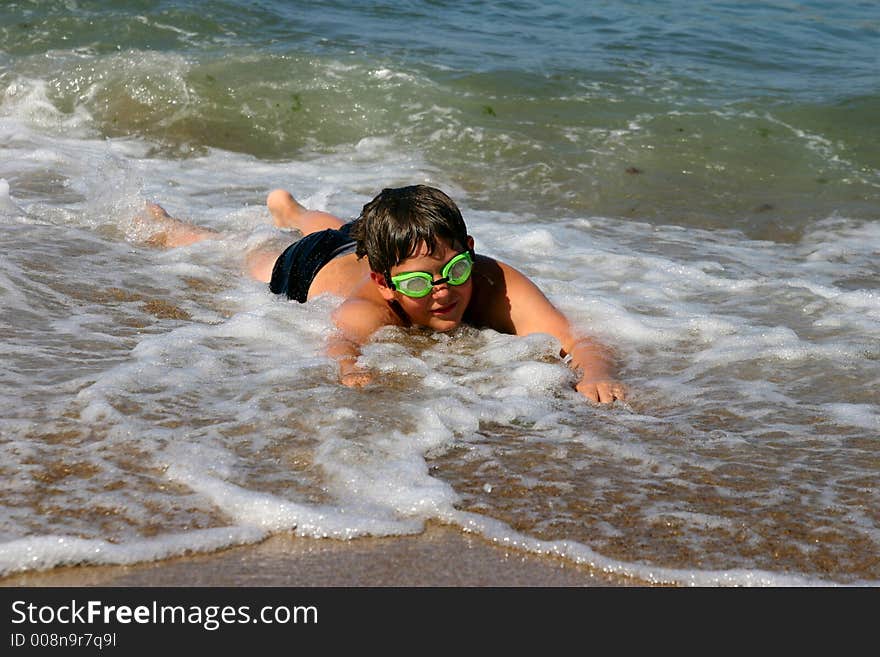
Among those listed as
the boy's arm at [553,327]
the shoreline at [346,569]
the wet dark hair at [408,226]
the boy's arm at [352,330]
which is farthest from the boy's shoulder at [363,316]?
the shoreline at [346,569]

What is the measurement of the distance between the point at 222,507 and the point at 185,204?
485 centimetres

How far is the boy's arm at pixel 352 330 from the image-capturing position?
4.53 metres

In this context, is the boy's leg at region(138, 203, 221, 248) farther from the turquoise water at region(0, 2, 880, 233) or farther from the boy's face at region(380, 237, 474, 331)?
the turquoise water at region(0, 2, 880, 233)

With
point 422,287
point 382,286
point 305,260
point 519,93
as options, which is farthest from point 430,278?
point 519,93

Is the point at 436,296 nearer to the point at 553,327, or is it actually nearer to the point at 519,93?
the point at 553,327

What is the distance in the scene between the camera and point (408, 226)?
4.64m

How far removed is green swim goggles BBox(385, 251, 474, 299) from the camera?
466 cm

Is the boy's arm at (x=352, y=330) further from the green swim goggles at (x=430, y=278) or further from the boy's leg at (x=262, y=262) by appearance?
the boy's leg at (x=262, y=262)

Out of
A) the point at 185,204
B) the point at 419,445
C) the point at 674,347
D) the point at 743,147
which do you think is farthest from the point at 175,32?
the point at 419,445

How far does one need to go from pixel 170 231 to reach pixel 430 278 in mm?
2465

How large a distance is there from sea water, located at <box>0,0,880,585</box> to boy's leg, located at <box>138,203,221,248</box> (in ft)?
0.42

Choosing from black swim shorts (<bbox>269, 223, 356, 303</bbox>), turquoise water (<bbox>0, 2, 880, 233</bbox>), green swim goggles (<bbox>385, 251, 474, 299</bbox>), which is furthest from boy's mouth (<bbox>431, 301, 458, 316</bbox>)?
turquoise water (<bbox>0, 2, 880, 233</bbox>)

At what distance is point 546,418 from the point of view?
4.03m

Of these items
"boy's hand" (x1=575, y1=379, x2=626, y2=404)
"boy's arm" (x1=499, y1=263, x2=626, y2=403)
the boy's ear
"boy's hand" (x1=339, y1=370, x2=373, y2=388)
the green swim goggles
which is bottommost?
"boy's hand" (x1=339, y1=370, x2=373, y2=388)
